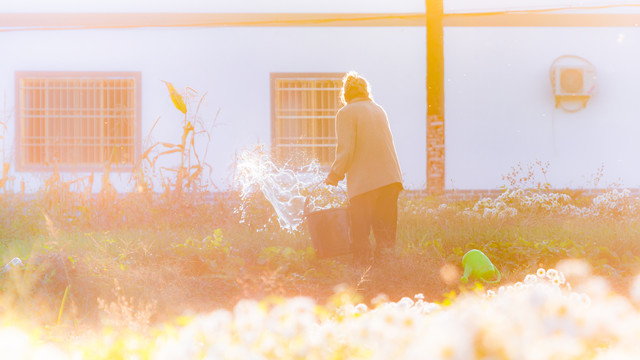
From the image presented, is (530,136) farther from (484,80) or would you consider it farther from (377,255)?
(377,255)

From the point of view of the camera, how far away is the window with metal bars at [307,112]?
41.3 ft

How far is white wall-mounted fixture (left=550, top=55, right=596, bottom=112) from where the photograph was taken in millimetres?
12672

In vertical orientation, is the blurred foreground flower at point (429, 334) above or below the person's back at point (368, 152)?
below

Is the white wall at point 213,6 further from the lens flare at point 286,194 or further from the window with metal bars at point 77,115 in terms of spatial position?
the lens flare at point 286,194

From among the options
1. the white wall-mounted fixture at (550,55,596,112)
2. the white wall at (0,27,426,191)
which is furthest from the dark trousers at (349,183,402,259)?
the white wall-mounted fixture at (550,55,596,112)

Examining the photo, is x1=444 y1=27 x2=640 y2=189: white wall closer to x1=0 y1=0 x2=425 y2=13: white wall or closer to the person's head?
x1=0 y1=0 x2=425 y2=13: white wall

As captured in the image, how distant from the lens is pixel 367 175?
217 inches

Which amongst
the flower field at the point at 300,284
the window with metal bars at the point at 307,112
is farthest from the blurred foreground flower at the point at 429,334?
the window with metal bars at the point at 307,112

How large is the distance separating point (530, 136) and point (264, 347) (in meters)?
11.2

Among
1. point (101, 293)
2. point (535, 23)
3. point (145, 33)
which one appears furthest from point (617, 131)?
point (101, 293)

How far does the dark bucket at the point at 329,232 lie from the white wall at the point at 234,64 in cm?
703

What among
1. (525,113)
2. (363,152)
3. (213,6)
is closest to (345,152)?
(363,152)

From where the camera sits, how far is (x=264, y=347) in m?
2.42

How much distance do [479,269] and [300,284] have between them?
1.32 metres
